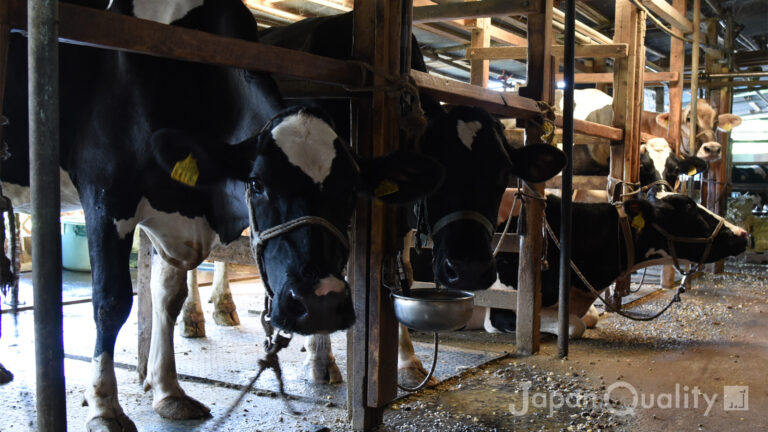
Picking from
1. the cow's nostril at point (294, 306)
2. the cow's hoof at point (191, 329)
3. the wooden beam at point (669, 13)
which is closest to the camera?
the cow's nostril at point (294, 306)

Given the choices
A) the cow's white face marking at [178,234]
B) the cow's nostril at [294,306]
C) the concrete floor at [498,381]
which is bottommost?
the concrete floor at [498,381]

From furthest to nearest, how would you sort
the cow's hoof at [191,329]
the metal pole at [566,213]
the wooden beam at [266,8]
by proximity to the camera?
the wooden beam at [266,8], the cow's hoof at [191,329], the metal pole at [566,213]

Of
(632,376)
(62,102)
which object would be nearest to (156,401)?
(62,102)

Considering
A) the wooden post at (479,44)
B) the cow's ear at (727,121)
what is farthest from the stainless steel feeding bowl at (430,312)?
the cow's ear at (727,121)

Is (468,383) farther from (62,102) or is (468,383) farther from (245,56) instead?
(62,102)

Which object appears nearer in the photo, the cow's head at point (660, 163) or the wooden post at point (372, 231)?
the wooden post at point (372, 231)

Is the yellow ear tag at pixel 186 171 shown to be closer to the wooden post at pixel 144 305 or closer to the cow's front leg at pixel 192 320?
the wooden post at pixel 144 305

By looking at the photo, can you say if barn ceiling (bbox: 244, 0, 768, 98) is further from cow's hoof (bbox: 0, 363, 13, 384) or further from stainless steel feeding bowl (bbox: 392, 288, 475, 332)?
stainless steel feeding bowl (bbox: 392, 288, 475, 332)

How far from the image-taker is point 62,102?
3.23 metres

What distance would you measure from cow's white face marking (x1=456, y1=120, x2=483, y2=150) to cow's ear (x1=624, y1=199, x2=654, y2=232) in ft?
6.90

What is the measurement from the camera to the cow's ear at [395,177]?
280 cm

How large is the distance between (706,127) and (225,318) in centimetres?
756

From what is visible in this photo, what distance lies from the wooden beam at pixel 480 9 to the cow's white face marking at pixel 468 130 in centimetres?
124

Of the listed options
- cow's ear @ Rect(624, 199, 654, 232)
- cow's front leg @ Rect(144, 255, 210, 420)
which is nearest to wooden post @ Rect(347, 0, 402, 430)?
cow's front leg @ Rect(144, 255, 210, 420)
